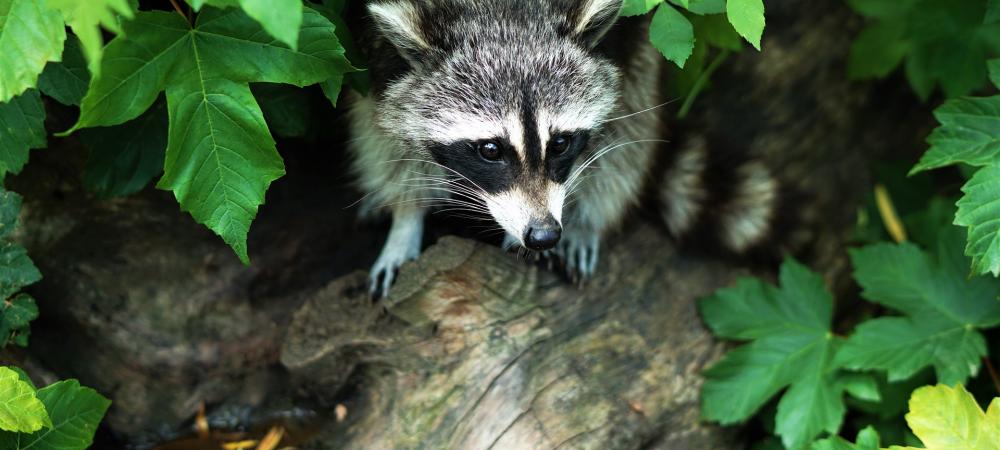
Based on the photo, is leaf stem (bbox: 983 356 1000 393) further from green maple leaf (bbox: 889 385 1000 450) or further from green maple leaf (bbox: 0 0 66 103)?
green maple leaf (bbox: 0 0 66 103)

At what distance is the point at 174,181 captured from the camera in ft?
6.07

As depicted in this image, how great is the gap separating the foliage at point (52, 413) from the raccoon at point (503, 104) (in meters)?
0.84

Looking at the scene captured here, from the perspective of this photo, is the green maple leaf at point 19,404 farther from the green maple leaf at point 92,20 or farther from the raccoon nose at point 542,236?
the raccoon nose at point 542,236

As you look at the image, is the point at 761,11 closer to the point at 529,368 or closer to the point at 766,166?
the point at 529,368

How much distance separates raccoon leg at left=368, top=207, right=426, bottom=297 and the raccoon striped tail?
2.45 feet

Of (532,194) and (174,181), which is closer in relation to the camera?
(174,181)

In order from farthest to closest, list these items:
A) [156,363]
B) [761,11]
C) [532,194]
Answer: [156,363], [532,194], [761,11]

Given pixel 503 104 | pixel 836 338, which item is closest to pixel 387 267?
pixel 503 104

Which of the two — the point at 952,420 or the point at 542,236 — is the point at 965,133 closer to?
the point at 952,420

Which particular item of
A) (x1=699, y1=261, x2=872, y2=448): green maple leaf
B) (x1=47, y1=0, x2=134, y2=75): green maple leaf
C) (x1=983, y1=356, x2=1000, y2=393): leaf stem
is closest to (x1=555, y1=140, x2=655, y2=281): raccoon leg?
(x1=699, y1=261, x2=872, y2=448): green maple leaf

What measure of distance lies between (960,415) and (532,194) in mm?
1007

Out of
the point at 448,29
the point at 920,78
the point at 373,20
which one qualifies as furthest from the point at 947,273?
the point at 373,20

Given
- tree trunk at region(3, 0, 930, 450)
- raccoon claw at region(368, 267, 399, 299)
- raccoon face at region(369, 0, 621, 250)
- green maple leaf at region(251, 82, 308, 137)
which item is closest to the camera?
raccoon face at region(369, 0, 621, 250)

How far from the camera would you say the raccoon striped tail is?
9.65 feet
